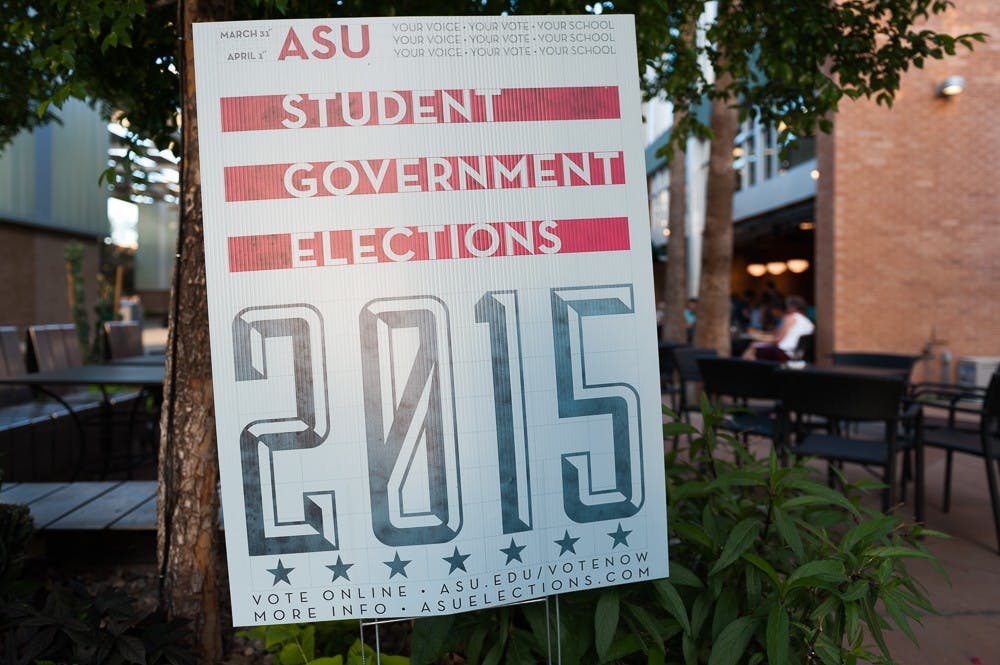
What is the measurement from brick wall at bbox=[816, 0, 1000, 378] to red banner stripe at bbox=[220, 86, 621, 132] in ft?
30.8

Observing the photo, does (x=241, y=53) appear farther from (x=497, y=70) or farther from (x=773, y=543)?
(x=773, y=543)

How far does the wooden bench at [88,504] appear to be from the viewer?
269 cm

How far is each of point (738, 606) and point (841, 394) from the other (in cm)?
220

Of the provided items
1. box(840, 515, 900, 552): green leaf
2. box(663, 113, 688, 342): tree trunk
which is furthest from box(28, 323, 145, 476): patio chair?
box(663, 113, 688, 342): tree trunk

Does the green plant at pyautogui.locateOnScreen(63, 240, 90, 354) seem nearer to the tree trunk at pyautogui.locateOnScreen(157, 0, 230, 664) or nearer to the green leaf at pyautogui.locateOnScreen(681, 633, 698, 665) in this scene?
the tree trunk at pyautogui.locateOnScreen(157, 0, 230, 664)

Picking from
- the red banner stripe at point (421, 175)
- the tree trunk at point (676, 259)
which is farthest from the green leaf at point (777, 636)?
the tree trunk at point (676, 259)

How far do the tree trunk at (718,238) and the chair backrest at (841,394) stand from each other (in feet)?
13.0

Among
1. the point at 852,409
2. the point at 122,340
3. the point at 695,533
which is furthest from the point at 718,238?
the point at 695,533

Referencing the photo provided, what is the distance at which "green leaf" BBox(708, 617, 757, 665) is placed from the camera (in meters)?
1.62

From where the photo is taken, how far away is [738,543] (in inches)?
67.1

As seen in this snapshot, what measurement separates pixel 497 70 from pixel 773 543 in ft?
5.25

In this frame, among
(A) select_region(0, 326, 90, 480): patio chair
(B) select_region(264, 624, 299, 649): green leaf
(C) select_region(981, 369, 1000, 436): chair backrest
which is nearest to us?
(B) select_region(264, 624, 299, 649): green leaf

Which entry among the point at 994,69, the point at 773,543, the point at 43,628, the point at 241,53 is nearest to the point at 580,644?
the point at 773,543

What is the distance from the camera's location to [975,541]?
369 cm
